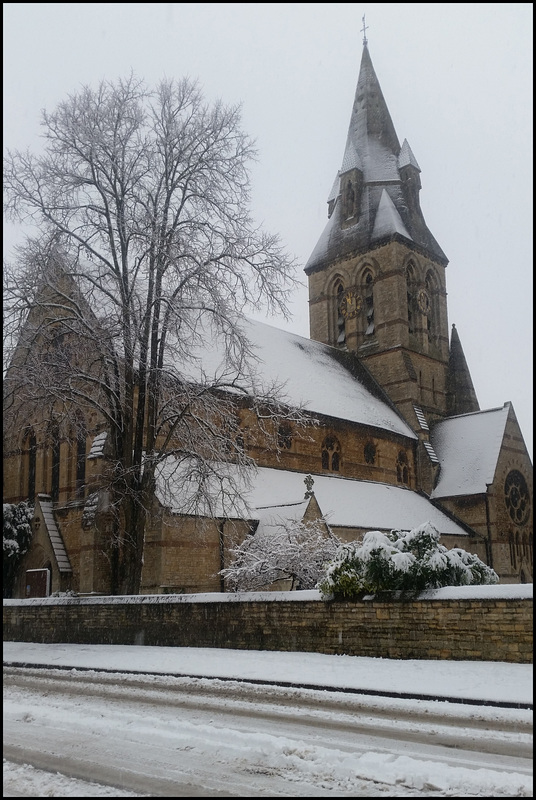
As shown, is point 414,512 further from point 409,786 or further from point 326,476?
point 409,786

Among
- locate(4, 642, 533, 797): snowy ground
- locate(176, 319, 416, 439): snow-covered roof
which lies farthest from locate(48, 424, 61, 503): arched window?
locate(4, 642, 533, 797): snowy ground

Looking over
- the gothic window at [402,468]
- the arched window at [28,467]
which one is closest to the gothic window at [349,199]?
the gothic window at [402,468]

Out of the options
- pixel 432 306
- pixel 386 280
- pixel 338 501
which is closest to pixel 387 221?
pixel 386 280

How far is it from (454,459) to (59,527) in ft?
69.8

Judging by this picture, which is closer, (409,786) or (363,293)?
(409,786)

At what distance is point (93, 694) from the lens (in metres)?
10.6

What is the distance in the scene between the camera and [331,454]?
105 ft

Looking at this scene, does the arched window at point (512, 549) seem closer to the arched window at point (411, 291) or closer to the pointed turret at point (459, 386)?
the pointed turret at point (459, 386)

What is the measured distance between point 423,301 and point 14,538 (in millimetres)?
27243

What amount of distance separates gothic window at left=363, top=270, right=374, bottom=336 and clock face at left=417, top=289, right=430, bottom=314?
2723 mm

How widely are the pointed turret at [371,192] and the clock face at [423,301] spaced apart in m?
2.47

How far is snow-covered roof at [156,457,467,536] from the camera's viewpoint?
79.9 feet

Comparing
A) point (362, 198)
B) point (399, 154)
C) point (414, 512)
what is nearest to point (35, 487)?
point (414, 512)

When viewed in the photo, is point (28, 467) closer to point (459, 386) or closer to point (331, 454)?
point (331, 454)
